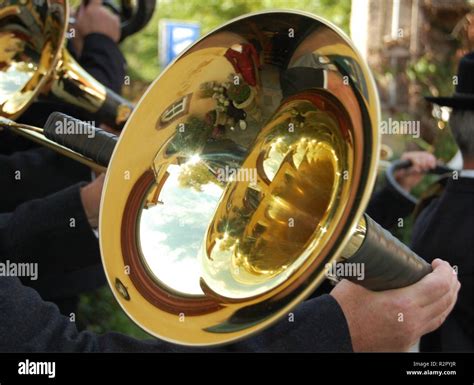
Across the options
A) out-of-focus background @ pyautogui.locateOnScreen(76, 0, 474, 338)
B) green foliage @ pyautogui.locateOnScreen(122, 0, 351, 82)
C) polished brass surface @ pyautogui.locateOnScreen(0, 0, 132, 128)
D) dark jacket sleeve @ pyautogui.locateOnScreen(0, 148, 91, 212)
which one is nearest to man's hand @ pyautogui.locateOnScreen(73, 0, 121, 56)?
polished brass surface @ pyautogui.locateOnScreen(0, 0, 132, 128)

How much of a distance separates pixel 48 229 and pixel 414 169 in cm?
128

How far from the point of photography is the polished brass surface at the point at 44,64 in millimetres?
2221

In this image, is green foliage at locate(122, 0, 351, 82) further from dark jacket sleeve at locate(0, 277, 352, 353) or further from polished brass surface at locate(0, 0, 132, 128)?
dark jacket sleeve at locate(0, 277, 352, 353)

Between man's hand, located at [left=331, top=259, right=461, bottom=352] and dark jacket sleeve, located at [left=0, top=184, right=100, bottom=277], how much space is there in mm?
839

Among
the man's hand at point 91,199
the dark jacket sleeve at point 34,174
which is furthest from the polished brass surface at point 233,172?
the dark jacket sleeve at point 34,174

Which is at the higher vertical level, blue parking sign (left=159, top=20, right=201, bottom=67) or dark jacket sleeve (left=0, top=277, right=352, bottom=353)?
blue parking sign (left=159, top=20, right=201, bottom=67)

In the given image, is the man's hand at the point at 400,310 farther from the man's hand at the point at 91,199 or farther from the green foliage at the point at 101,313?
the green foliage at the point at 101,313

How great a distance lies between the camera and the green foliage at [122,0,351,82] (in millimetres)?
10766

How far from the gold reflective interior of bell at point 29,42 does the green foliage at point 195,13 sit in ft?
27.8

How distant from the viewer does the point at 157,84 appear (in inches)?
51.3

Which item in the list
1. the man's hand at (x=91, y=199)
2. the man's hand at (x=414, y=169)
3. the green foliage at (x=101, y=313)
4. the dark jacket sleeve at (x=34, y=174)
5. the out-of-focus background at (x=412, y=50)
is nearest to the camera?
the man's hand at (x=91, y=199)

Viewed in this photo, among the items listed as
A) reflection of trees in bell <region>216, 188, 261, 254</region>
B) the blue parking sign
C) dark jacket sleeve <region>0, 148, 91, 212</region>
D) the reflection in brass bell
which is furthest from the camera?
the blue parking sign
